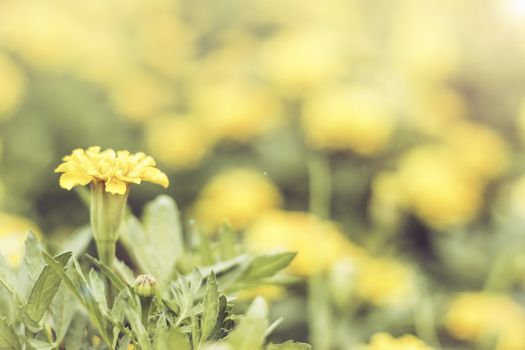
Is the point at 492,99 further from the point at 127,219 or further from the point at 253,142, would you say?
the point at 127,219

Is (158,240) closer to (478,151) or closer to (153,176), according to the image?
(153,176)

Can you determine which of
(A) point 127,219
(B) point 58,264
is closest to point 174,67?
(A) point 127,219

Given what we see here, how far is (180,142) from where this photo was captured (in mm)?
1953

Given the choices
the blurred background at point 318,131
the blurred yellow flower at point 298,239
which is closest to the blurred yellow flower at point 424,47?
the blurred background at point 318,131

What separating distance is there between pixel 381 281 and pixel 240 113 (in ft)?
2.09

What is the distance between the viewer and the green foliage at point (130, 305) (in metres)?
0.54

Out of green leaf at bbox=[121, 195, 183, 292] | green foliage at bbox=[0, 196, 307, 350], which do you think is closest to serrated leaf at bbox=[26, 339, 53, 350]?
green foliage at bbox=[0, 196, 307, 350]

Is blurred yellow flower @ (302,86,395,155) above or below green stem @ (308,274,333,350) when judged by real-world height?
above

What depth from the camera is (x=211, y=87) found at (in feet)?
7.11

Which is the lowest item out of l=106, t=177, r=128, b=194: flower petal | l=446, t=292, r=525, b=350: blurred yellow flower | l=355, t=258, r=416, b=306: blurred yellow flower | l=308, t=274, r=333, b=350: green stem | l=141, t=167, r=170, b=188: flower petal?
l=446, t=292, r=525, b=350: blurred yellow flower

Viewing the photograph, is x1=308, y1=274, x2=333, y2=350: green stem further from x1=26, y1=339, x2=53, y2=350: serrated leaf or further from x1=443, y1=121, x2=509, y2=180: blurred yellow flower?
x1=443, y1=121, x2=509, y2=180: blurred yellow flower

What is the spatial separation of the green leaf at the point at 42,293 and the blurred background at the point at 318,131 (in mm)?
562

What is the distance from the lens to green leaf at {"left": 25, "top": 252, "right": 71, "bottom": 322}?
567 millimetres

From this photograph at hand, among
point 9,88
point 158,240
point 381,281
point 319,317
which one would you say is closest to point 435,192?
point 381,281
